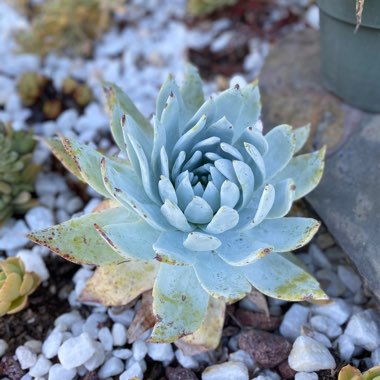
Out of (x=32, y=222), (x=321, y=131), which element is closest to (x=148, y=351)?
(x=32, y=222)

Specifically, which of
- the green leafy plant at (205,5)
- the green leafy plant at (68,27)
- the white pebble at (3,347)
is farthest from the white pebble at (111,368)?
the green leafy plant at (205,5)

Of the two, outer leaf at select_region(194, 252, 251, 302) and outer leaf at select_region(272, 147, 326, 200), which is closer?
outer leaf at select_region(194, 252, 251, 302)

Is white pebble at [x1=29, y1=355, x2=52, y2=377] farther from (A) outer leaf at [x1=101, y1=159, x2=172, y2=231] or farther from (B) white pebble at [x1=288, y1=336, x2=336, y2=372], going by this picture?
(B) white pebble at [x1=288, y1=336, x2=336, y2=372]

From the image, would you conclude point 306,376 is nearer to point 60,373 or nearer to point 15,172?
point 60,373

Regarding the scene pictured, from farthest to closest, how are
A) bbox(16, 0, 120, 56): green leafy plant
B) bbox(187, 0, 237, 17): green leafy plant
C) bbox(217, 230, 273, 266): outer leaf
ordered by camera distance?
bbox(187, 0, 237, 17): green leafy plant < bbox(16, 0, 120, 56): green leafy plant < bbox(217, 230, 273, 266): outer leaf

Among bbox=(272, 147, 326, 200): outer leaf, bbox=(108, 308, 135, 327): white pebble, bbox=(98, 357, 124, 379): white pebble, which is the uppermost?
bbox=(272, 147, 326, 200): outer leaf

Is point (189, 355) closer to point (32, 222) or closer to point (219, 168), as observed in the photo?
point (219, 168)

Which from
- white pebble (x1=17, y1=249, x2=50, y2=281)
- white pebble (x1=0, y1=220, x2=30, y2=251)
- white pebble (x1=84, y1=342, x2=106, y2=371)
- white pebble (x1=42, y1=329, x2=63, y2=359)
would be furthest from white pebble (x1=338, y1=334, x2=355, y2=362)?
white pebble (x1=0, y1=220, x2=30, y2=251)
